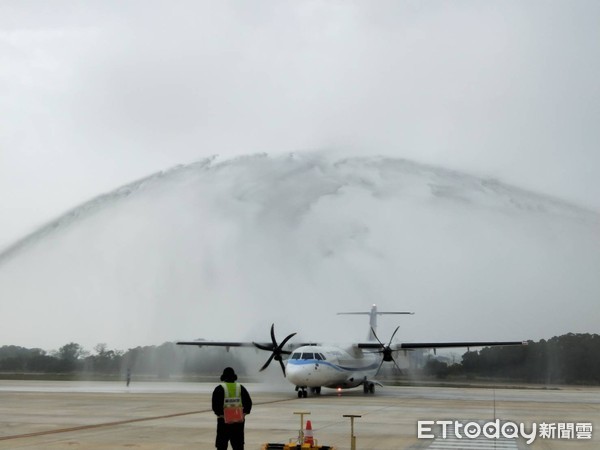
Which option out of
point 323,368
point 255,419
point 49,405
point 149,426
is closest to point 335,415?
point 255,419

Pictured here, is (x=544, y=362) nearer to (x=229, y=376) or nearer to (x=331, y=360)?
(x=331, y=360)

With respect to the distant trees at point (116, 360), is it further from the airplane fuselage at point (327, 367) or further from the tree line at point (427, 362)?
the airplane fuselage at point (327, 367)

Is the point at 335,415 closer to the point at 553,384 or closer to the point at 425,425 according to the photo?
the point at 425,425

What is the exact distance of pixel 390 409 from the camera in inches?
1130

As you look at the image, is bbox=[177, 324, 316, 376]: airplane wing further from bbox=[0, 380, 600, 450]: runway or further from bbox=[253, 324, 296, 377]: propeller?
bbox=[0, 380, 600, 450]: runway

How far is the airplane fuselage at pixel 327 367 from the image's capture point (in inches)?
1543

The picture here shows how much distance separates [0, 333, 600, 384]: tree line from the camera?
67.2 m

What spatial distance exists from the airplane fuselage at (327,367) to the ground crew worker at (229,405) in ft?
89.5

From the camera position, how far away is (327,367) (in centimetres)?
4025

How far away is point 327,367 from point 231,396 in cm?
2883

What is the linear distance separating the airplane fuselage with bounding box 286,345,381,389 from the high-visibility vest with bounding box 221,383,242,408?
27.3m

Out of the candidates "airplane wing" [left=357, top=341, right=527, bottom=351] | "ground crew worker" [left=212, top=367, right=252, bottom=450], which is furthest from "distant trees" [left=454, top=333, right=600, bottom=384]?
"ground crew worker" [left=212, top=367, right=252, bottom=450]

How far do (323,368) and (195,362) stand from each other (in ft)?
118

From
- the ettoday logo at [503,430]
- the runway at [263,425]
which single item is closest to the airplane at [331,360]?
the runway at [263,425]
